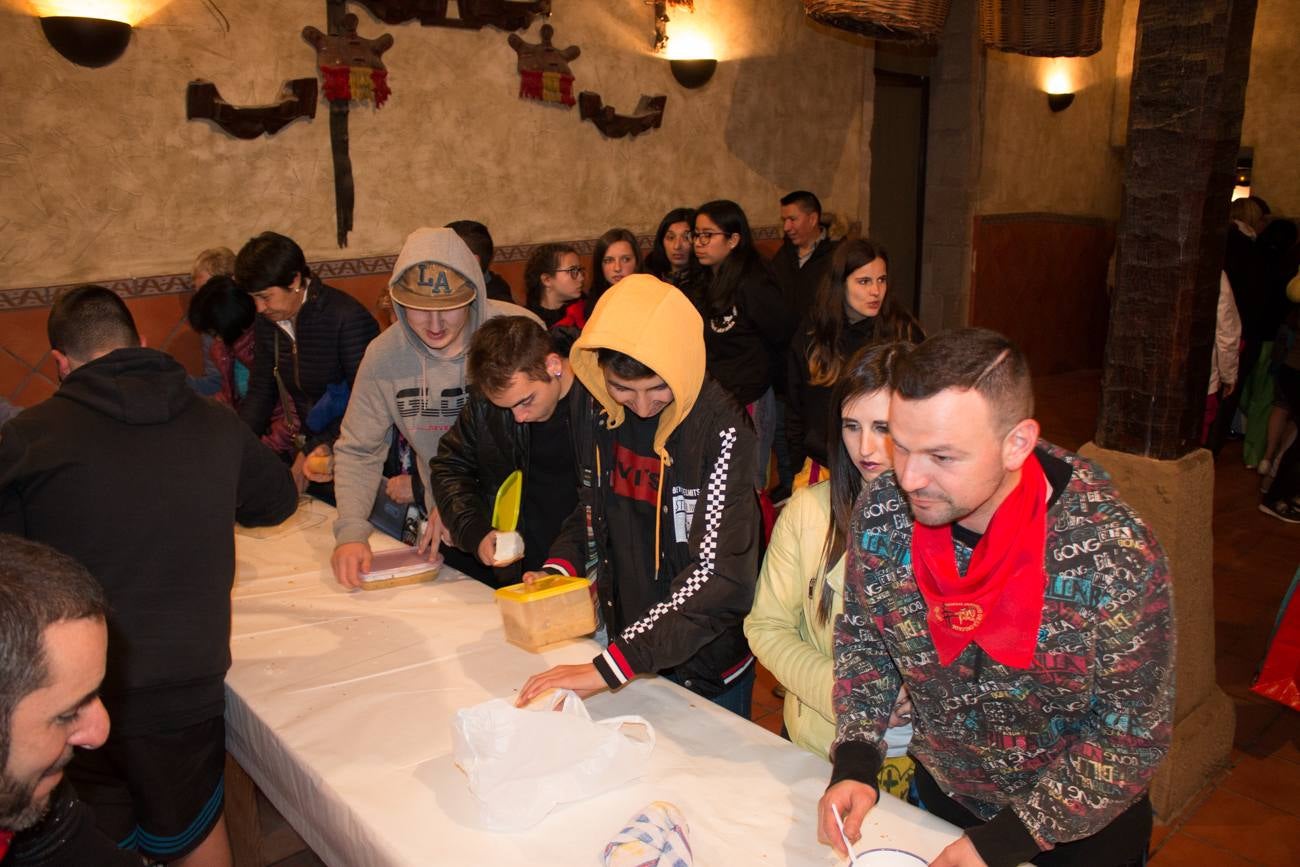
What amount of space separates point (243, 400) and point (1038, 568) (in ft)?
11.2

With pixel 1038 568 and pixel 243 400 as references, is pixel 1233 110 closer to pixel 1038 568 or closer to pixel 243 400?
pixel 1038 568

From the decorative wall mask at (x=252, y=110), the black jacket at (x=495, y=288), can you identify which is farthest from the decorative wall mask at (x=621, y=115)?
the black jacket at (x=495, y=288)

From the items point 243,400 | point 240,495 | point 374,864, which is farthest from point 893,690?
point 243,400

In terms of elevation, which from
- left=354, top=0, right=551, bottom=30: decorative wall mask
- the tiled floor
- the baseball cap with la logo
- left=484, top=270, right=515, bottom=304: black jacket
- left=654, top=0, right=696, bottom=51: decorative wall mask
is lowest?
the tiled floor

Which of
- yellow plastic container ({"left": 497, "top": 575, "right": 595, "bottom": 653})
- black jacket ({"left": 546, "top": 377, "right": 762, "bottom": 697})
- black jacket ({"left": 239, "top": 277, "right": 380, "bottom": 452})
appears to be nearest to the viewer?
black jacket ({"left": 546, "top": 377, "right": 762, "bottom": 697})

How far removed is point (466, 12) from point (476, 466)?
3594mm

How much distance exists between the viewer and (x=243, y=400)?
400 centimetres

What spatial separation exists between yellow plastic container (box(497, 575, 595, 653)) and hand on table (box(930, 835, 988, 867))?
1045 mm

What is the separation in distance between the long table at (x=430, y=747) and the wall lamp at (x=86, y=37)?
2.86 m

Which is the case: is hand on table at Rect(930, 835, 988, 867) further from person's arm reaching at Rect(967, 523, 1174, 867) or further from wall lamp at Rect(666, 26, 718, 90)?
wall lamp at Rect(666, 26, 718, 90)

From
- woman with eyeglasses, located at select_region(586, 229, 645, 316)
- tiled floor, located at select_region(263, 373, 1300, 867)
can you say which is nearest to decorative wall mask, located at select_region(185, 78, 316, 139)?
woman with eyeglasses, located at select_region(586, 229, 645, 316)

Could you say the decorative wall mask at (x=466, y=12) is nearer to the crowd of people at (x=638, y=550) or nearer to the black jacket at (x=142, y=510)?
the crowd of people at (x=638, y=550)

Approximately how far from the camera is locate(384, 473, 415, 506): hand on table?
322cm

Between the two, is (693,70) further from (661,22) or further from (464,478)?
(464,478)
